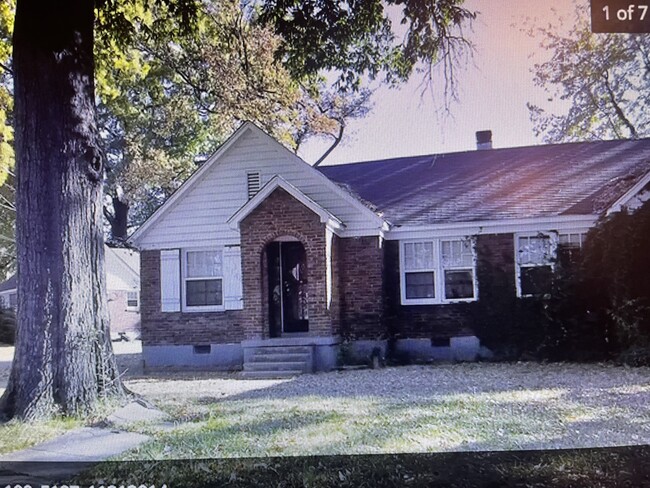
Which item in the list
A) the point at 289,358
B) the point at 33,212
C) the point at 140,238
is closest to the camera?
the point at 33,212

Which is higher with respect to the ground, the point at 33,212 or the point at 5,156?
the point at 5,156

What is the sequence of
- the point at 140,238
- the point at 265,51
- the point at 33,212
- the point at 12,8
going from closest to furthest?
the point at 33,212 < the point at 265,51 < the point at 140,238 < the point at 12,8

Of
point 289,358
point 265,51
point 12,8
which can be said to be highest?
point 12,8

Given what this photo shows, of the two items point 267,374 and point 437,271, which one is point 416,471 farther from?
point 437,271

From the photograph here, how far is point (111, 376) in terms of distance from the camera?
260cm

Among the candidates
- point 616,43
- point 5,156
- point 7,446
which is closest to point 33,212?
point 5,156

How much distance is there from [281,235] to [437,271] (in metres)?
1.79

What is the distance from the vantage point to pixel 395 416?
221cm

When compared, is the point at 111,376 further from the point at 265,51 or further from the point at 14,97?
the point at 265,51

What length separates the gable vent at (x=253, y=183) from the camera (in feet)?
17.1

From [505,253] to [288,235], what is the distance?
7.35 ft

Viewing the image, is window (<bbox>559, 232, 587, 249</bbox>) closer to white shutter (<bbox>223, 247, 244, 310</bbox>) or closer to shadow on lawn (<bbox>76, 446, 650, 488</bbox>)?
white shutter (<bbox>223, 247, 244, 310</bbox>)

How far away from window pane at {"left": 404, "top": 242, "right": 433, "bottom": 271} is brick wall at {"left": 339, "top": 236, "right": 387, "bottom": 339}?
1.05 feet

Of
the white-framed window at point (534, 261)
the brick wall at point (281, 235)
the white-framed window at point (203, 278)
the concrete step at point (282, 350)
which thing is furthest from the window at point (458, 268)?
the white-framed window at point (203, 278)
